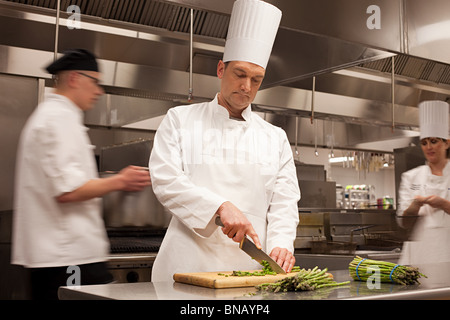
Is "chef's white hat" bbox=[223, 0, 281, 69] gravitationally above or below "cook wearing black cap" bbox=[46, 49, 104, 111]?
above

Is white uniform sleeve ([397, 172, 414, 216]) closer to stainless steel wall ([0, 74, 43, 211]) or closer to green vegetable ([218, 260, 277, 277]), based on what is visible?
green vegetable ([218, 260, 277, 277])

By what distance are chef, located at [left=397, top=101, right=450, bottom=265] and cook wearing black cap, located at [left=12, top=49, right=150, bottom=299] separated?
186 cm

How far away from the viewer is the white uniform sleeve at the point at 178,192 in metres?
1.75

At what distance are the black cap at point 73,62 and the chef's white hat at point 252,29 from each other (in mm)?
574

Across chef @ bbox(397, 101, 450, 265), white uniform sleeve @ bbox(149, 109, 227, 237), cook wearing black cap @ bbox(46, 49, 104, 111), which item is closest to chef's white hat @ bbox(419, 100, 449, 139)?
chef @ bbox(397, 101, 450, 265)

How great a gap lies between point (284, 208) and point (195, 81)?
5.32 feet

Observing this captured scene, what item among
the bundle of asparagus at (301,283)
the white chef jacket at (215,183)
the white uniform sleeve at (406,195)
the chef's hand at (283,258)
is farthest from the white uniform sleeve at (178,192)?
the white uniform sleeve at (406,195)

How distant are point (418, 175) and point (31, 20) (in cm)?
240

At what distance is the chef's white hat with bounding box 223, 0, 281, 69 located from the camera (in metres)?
2.12

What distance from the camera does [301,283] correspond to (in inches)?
50.7

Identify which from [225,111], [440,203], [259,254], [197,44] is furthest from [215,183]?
[197,44]

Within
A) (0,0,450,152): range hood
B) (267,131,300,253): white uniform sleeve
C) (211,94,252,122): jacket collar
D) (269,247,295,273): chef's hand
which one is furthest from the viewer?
(0,0,450,152): range hood

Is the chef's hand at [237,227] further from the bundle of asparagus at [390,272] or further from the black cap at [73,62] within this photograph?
the black cap at [73,62]
